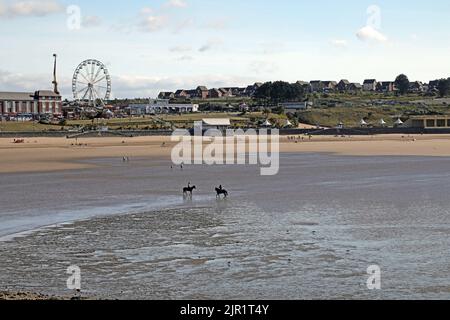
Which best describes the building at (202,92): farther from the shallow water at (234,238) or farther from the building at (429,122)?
the shallow water at (234,238)

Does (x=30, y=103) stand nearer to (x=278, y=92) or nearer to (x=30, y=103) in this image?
(x=30, y=103)

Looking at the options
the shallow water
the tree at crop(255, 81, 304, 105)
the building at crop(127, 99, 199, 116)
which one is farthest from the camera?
the tree at crop(255, 81, 304, 105)

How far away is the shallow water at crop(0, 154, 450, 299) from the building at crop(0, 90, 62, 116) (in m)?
84.3

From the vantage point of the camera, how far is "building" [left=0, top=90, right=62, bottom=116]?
113000mm

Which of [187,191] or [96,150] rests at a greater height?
[96,150]

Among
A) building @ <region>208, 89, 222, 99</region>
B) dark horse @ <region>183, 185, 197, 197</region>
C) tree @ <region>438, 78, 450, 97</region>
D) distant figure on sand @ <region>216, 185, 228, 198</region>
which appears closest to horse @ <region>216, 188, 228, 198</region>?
distant figure on sand @ <region>216, 185, 228, 198</region>

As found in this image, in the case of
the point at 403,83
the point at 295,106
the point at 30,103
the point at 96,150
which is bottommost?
the point at 96,150

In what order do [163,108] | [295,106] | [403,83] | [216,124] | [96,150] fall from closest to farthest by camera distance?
1. [96,150]
2. [216,124]
3. [295,106]
4. [163,108]
5. [403,83]

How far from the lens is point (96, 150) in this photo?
58.7m

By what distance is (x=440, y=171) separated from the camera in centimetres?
3706

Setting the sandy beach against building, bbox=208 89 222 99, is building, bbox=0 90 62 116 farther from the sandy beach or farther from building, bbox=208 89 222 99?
building, bbox=208 89 222 99

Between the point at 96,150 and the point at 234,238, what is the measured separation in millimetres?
42699

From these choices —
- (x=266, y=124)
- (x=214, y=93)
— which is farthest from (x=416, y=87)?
(x=266, y=124)

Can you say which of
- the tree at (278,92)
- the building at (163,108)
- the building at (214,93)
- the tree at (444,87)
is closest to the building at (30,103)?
the building at (163,108)
